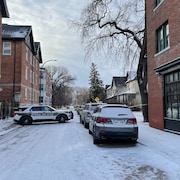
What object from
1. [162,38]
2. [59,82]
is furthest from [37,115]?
[59,82]

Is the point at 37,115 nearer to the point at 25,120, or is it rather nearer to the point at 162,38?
the point at 25,120

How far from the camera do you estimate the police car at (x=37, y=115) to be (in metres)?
21.9

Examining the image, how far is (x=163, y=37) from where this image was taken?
15.6 m

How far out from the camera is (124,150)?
32.0 ft

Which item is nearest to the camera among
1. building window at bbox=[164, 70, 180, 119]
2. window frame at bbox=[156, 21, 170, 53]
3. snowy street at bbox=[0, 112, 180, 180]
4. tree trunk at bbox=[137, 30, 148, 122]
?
snowy street at bbox=[0, 112, 180, 180]

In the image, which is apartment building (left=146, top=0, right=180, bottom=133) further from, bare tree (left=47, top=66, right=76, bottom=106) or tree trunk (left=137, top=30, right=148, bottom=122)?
bare tree (left=47, top=66, right=76, bottom=106)

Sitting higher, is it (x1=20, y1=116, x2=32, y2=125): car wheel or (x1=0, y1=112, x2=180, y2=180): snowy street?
(x1=20, y1=116, x2=32, y2=125): car wheel

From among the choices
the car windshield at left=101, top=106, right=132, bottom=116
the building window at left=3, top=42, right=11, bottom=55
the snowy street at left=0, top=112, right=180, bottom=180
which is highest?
the building window at left=3, top=42, right=11, bottom=55

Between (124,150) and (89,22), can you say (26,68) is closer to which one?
(89,22)

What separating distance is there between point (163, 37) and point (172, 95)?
3.68 metres

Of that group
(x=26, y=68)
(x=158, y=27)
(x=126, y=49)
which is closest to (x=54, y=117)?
(x=126, y=49)

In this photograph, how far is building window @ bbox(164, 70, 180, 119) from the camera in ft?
44.4

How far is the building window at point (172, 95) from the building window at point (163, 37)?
6.24 feet

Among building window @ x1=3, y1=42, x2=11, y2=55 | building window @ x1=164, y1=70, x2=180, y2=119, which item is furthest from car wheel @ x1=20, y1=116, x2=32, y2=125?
building window @ x1=3, y1=42, x2=11, y2=55
